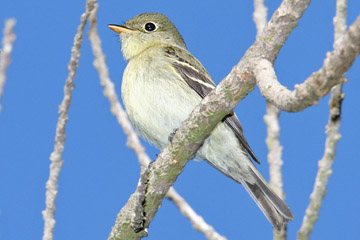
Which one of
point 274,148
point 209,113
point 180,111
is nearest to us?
point 209,113

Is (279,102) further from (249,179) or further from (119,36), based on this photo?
(119,36)

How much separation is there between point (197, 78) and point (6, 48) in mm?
2399

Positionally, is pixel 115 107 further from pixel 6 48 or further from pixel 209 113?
pixel 209 113

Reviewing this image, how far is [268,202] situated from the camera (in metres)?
5.66

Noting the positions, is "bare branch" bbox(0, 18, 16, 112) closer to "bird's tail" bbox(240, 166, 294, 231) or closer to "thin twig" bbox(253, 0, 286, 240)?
"thin twig" bbox(253, 0, 286, 240)

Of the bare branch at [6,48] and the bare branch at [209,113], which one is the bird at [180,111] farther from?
the bare branch at [6,48]

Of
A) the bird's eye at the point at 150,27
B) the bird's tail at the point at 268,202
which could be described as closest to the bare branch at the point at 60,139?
the bird's tail at the point at 268,202

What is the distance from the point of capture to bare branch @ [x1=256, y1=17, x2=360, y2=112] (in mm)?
2334

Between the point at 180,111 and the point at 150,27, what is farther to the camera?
the point at 150,27

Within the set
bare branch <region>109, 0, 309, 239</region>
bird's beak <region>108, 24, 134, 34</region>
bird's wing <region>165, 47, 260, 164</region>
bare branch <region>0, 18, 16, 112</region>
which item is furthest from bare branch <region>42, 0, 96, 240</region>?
bird's beak <region>108, 24, 134, 34</region>

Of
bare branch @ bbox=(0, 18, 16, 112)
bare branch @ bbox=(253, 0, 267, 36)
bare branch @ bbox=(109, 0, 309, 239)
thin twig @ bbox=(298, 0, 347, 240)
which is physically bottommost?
thin twig @ bbox=(298, 0, 347, 240)

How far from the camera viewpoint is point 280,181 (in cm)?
433

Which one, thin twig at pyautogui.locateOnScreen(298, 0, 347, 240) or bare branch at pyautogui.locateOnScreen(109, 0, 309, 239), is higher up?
bare branch at pyautogui.locateOnScreen(109, 0, 309, 239)

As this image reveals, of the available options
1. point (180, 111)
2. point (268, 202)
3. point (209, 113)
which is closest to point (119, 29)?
point (180, 111)
